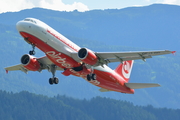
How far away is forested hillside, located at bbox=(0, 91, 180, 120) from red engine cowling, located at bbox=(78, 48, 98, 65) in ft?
374

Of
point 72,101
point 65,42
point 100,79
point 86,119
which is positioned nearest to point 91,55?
point 65,42

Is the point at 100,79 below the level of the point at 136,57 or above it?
below

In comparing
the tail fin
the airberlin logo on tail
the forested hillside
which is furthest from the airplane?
the forested hillside

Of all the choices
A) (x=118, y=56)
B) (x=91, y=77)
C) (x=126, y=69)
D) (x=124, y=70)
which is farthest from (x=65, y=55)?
(x=126, y=69)

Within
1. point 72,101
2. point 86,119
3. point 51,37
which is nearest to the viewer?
point 51,37

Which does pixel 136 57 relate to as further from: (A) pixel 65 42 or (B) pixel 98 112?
(B) pixel 98 112

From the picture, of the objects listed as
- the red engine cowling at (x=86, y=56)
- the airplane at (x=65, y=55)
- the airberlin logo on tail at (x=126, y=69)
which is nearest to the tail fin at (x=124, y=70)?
the airberlin logo on tail at (x=126, y=69)

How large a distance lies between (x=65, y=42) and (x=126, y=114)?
126 m

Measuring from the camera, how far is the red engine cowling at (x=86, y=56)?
56.5 metres

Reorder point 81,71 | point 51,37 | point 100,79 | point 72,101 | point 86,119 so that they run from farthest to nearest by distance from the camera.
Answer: point 72,101, point 86,119, point 100,79, point 81,71, point 51,37

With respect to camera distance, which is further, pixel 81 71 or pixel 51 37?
pixel 81 71

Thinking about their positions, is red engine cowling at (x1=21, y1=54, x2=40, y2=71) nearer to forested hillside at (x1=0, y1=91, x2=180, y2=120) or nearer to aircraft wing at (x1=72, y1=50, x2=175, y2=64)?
aircraft wing at (x1=72, y1=50, x2=175, y2=64)

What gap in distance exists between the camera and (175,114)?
586 feet

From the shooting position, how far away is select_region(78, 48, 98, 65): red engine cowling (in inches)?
2223
